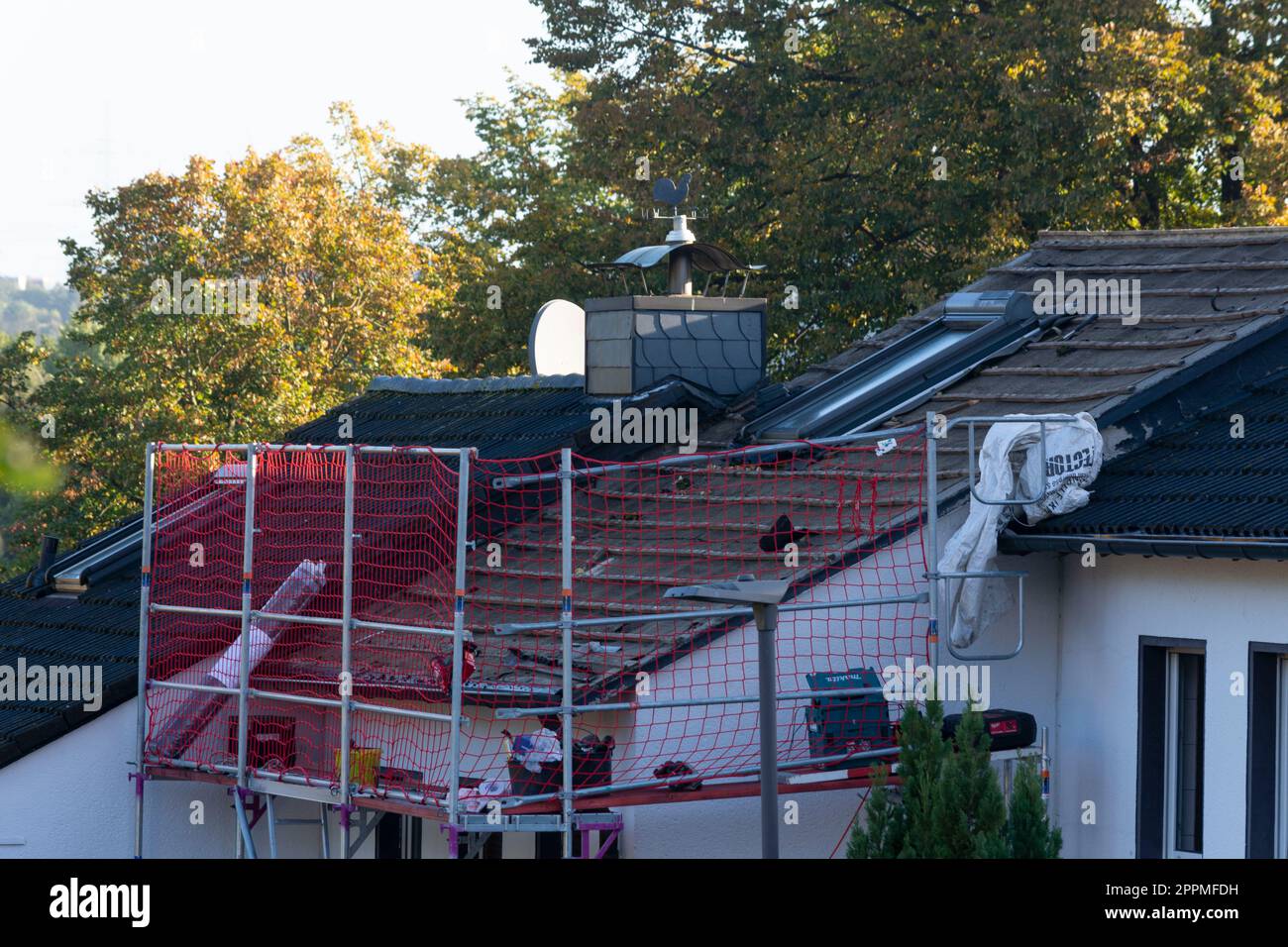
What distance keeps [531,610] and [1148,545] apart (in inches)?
145

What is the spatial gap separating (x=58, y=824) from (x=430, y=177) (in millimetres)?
41685

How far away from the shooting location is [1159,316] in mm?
12273

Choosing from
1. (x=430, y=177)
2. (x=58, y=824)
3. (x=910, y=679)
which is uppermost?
(x=430, y=177)

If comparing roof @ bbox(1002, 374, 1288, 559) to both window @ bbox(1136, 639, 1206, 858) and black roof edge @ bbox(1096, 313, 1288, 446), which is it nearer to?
black roof edge @ bbox(1096, 313, 1288, 446)

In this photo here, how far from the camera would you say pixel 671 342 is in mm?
13867

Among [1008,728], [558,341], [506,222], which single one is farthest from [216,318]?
[1008,728]

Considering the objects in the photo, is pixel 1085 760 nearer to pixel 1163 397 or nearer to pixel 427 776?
pixel 1163 397

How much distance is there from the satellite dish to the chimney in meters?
1.01

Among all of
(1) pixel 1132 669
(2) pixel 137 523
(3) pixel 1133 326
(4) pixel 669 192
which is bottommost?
(1) pixel 1132 669

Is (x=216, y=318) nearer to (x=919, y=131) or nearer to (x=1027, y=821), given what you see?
(x=919, y=131)

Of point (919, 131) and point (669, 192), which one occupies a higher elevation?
point (919, 131)

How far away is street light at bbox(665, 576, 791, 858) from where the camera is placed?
7102 millimetres

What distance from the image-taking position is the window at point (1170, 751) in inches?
388
